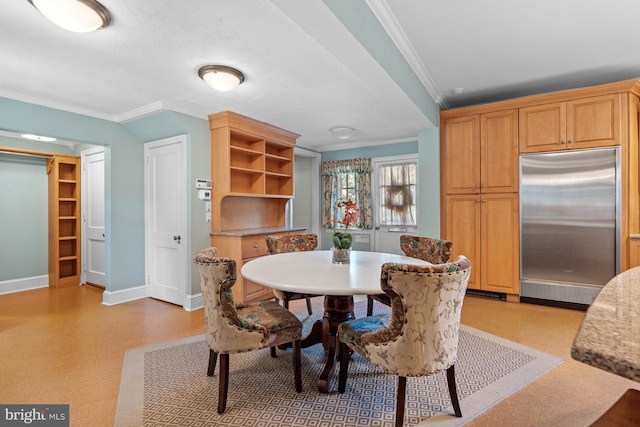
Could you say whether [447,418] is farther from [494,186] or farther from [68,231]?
[68,231]

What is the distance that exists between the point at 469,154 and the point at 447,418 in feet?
10.4

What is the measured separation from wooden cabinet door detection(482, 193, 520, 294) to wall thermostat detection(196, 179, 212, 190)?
11.1ft

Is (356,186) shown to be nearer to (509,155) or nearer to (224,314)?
(509,155)

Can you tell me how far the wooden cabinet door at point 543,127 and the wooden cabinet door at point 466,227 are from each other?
83 centimetres

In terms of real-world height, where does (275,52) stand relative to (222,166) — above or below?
above

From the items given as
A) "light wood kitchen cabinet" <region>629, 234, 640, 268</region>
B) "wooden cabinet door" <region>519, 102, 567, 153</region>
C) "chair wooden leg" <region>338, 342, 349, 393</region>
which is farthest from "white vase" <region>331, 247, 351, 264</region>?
"light wood kitchen cabinet" <region>629, 234, 640, 268</region>

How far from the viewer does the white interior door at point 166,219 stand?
149 inches

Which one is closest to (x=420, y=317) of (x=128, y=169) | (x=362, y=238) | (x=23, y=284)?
(x=128, y=169)

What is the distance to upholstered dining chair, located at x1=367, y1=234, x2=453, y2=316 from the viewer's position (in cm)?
259

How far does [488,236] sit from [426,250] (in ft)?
5.11

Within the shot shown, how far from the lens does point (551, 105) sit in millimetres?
3521

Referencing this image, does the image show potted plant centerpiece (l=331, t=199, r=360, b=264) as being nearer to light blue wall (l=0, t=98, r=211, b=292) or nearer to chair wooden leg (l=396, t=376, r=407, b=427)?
chair wooden leg (l=396, t=376, r=407, b=427)

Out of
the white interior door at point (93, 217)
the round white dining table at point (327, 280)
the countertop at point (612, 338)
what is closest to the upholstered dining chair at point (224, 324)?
the round white dining table at point (327, 280)

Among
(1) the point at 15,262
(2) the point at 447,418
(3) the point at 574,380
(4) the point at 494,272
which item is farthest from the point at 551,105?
(1) the point at 15,262
